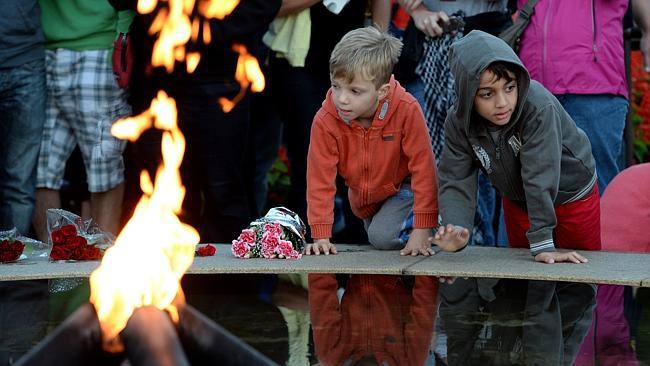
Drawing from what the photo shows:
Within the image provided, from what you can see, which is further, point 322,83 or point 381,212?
point 322,83

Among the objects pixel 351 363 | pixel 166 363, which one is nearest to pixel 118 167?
pixel 351 363

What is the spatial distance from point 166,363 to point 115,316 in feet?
1.50

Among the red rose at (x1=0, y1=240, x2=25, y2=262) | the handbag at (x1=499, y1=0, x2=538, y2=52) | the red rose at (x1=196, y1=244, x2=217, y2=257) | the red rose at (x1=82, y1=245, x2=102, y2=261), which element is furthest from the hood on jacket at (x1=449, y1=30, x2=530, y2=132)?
the red rose at (x1=0, y1=240, x2=25, y2=262)

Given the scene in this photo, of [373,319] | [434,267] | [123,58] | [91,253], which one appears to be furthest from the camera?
[123,58]

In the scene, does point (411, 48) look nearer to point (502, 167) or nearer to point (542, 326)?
point (502, 167)

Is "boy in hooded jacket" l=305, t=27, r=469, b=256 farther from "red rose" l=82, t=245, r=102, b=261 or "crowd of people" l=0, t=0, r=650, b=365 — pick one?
"red rose" l=82, t=245, r=102, b=261

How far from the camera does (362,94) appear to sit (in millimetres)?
5445

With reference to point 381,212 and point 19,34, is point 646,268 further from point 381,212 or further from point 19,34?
point 19,34

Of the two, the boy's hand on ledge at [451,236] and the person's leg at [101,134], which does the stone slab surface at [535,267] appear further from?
the person's leg at [101,134]

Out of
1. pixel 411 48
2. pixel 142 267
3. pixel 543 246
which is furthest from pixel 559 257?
pixel 142 267

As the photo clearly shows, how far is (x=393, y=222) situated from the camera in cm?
589

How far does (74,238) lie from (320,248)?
3.94 feet

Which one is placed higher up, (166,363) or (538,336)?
(166,363)

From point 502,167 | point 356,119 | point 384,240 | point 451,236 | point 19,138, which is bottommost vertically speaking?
point 384,240
